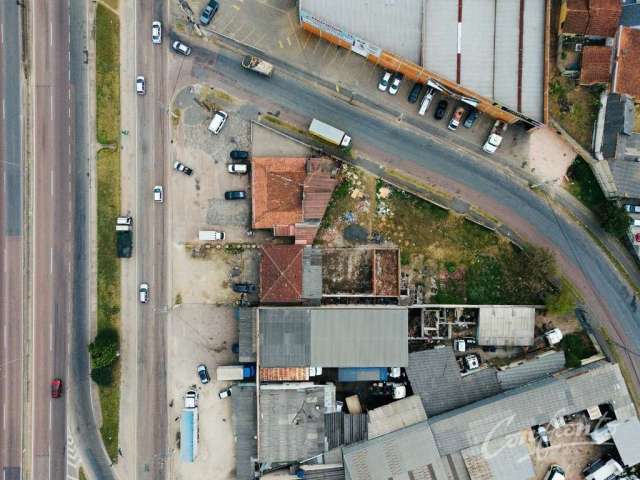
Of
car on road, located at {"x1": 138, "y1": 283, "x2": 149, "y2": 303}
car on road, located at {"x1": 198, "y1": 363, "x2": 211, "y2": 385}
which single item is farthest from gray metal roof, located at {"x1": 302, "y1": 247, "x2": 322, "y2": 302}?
car on road, located at {"x1": 138, "y1": 283, "x2": 149, "y2": 303}

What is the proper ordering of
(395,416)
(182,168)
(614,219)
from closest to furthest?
(395,416) → (614,219) → (182,168)

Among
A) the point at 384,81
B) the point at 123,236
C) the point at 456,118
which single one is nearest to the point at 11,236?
the point at 123,236

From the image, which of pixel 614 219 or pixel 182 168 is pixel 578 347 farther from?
pixel 182 168

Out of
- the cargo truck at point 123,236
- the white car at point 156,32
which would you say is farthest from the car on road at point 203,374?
the white car at point 156,32

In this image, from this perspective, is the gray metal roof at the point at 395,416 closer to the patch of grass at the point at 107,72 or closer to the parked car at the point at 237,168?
the parked car at the point at 237,168

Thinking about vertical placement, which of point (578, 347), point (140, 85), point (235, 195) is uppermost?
point (140, 85)

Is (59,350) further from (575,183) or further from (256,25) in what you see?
(575,183)

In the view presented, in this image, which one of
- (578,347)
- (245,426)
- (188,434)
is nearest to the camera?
(245,426)

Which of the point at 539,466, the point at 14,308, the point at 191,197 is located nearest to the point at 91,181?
the point at 191,197
